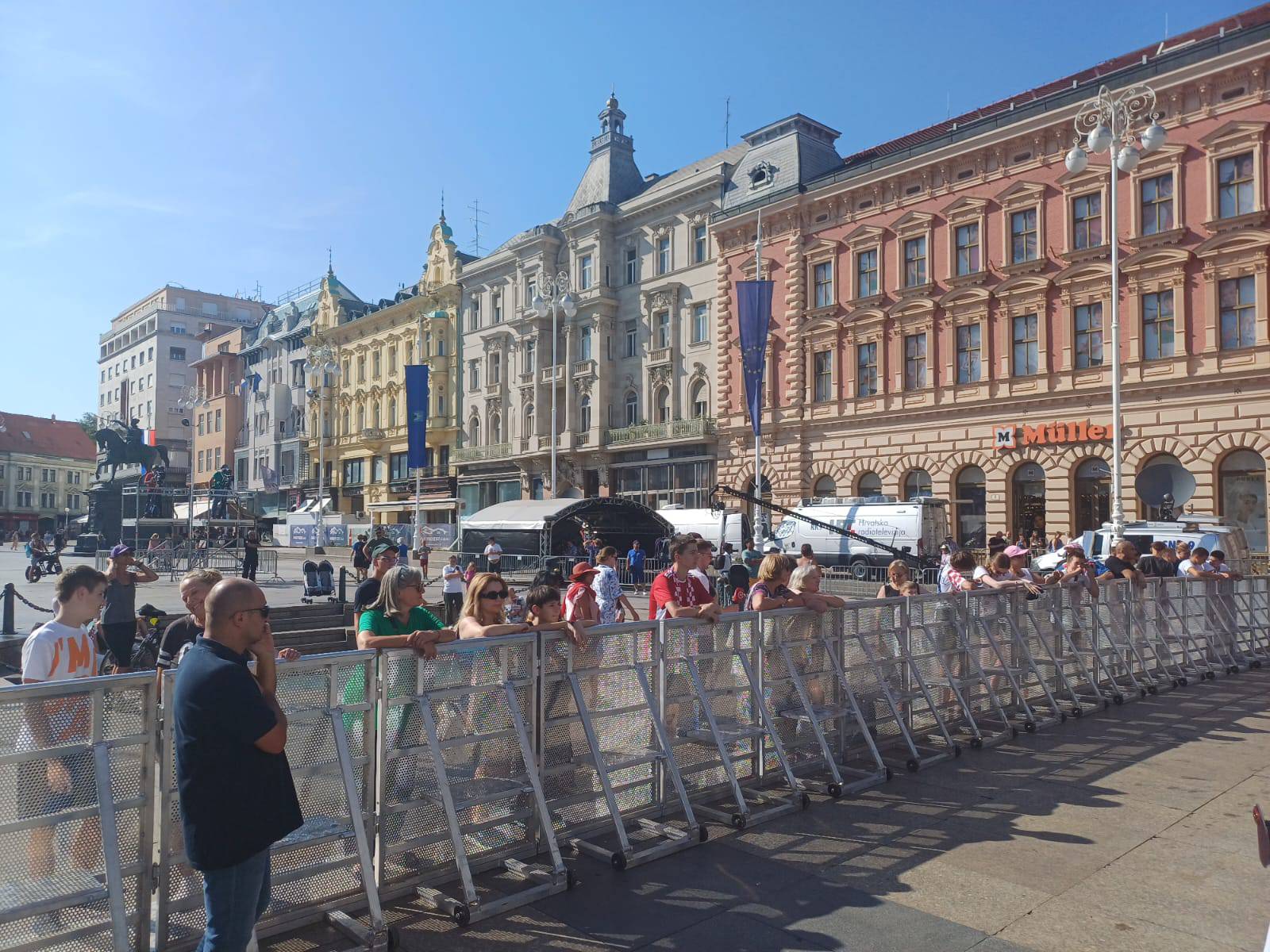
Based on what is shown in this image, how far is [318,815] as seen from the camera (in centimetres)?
474

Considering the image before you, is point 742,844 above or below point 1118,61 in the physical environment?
below

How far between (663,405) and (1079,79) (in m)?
21.4

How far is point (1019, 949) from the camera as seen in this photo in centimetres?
443

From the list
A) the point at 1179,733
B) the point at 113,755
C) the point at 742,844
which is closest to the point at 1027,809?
the point at 742,844

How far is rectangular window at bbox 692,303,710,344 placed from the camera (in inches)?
1677

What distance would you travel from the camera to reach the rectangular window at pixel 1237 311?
2655 centimetres

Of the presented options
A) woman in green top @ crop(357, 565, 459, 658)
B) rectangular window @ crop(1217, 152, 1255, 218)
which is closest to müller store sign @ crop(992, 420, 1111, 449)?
rectangular window @ crop(1217, 152, 1255, 218)

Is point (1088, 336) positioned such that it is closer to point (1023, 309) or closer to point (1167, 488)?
point (1023, 309)

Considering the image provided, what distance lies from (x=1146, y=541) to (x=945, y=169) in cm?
1764

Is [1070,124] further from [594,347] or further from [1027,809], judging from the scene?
[1027,809]

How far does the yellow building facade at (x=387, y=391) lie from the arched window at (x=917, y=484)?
28968 millimetres

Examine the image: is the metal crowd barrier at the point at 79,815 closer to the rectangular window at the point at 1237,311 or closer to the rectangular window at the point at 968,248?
the rectangular window at the point at 1237,311

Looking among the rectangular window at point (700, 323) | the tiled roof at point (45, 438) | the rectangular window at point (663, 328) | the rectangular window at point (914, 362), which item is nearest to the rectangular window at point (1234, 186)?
the rectangular window at point (914, 362)

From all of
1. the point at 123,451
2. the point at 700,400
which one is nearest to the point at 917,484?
the point at 700,400
